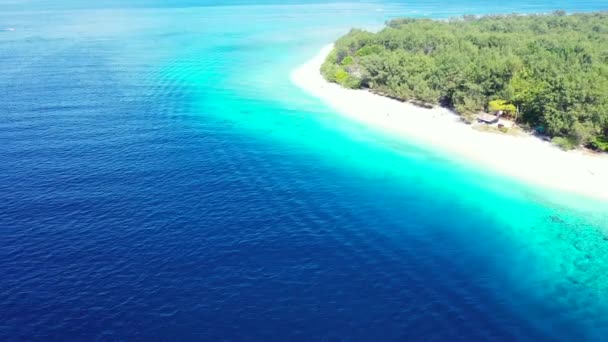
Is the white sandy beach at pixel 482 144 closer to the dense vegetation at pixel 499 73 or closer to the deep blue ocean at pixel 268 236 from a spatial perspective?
the dense vegetation at pixel 499 73

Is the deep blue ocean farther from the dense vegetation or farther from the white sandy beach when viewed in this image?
the dense vegetation

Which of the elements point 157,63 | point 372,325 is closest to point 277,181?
point 372,325

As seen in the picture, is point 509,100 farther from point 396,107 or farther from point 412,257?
point 412,257

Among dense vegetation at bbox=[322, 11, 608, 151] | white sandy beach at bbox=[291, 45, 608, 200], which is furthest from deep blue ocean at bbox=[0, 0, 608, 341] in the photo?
dense vegetation at bbox=[322, 11, 608, 151]

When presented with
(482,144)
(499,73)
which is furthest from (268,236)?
(499,73)

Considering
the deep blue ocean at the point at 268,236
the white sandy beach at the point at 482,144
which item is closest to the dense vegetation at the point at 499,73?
the white sandy beach at the point at 482,144

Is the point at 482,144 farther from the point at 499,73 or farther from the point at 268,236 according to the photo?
the point at 268,236
